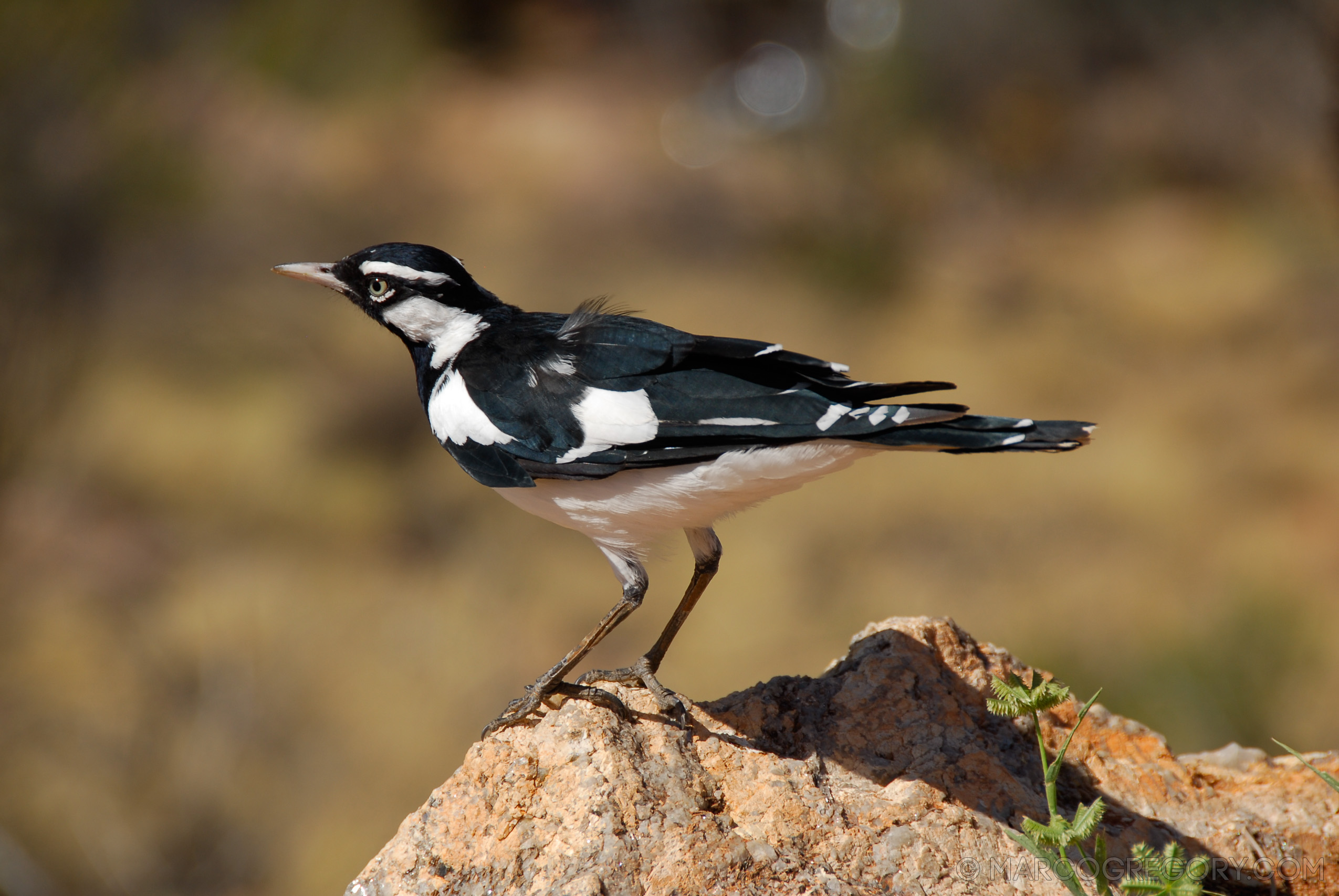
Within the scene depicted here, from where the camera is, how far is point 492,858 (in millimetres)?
2629

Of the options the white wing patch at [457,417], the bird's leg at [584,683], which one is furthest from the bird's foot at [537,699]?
the white wing patch at [457,417]

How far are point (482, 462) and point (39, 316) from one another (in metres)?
9.92

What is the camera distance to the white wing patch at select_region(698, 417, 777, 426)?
2.88m

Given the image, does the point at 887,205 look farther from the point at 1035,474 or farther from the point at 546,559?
the point at 546,559

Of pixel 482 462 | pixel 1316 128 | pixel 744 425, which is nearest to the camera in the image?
pixel 744 425

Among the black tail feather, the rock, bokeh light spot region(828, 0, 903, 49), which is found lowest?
the rock

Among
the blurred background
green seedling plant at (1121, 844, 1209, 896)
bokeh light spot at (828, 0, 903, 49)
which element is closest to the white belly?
green seedling plant at (1121, 844, 1209, 896)

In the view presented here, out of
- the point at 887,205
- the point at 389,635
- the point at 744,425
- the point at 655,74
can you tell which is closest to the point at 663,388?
the point at 744,425

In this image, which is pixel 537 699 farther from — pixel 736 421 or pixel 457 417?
pixel 736 421

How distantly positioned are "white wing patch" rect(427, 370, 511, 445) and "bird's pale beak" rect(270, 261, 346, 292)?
24.1 inches

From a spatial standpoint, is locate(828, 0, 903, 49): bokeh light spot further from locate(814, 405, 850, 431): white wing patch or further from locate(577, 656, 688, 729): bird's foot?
locate(577, 656, 688, 729): bird's foot

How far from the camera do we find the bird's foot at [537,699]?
3012 millimetres

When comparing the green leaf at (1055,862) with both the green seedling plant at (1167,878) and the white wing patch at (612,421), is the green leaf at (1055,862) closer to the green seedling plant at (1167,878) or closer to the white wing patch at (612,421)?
the green seedling plant at (1167,878)

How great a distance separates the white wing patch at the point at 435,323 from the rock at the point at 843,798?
140cm
